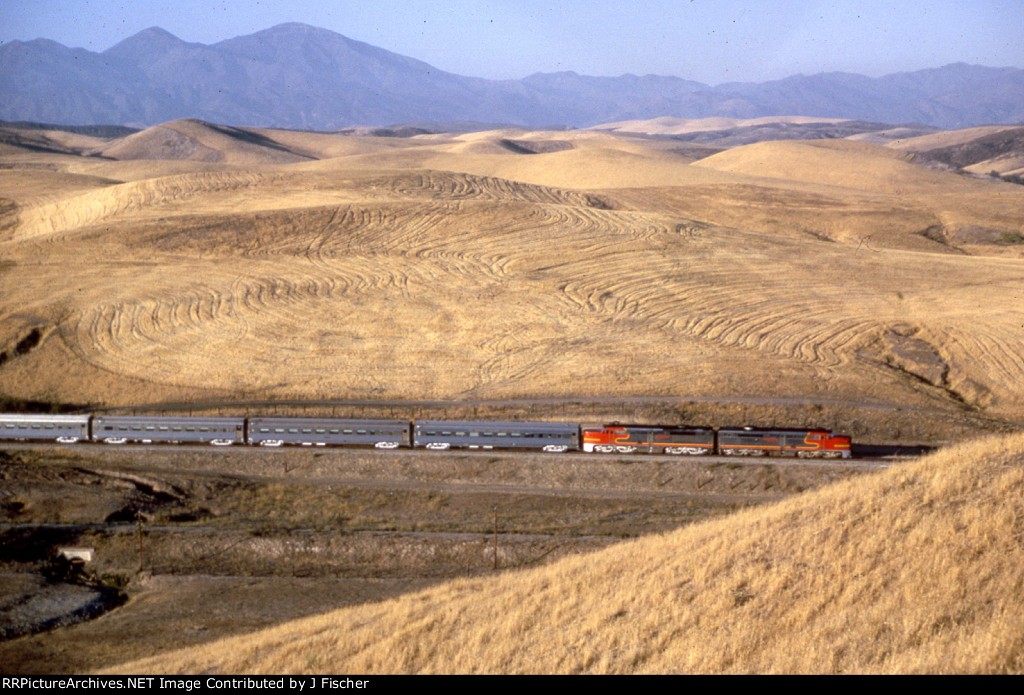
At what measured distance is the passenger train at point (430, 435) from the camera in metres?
33.5

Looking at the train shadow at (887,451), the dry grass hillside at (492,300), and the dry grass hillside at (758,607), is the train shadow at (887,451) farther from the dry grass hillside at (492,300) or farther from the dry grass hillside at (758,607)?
the dry grass hillside at (758,607)

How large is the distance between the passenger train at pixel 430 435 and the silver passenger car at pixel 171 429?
4cm

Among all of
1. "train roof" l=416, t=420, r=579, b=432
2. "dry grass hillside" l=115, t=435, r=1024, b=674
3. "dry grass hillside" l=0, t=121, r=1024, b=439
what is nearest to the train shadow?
"dry grass hillside" l=0, t=121, r=1024, b=439

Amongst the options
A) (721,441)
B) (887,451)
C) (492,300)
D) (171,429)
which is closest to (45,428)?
(171,429)

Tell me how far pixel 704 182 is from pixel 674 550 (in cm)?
10302

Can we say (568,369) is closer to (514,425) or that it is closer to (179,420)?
(514,425)

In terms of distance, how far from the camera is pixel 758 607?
15602mm

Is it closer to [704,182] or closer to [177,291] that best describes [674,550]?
[177,291]

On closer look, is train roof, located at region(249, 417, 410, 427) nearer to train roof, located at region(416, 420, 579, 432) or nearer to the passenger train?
the passenger train

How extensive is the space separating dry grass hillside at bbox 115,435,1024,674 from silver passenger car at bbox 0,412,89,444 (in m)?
21.9

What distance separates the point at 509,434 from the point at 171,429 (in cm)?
1530

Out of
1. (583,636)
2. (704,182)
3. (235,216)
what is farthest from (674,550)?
(704,182)

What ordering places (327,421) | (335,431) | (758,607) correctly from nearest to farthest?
(758,607) < (335,431) < (327,421)

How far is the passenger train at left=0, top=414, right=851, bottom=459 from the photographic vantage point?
110ft
